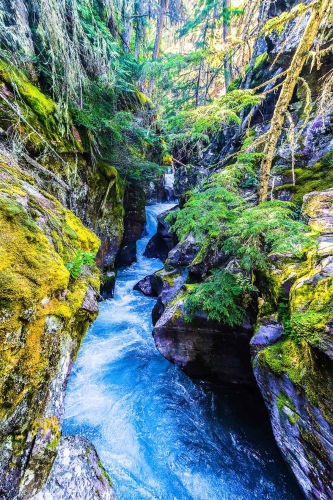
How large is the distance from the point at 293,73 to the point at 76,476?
7.41 meters

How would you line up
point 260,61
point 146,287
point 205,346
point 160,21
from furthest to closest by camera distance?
point 160,21, point 146,287, point 260,61, point 205,346

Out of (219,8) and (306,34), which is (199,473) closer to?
(306,34)

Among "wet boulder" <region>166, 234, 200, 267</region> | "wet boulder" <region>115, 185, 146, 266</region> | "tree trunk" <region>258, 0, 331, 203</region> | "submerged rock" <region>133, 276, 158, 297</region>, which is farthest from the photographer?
"wet boulder" <region>115, 185, 146, 266</region>

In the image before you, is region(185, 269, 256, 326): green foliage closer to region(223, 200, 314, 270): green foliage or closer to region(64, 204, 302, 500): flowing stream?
region(223, 200, 314, 270): green foliage

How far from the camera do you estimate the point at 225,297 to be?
4.00 metres

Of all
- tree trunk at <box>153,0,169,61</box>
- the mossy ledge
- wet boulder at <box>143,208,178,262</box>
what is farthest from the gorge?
tree trunk at <box>153,0,169,61</box>

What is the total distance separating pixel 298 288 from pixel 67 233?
10.4ft

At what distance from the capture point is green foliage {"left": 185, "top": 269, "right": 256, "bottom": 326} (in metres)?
3.91

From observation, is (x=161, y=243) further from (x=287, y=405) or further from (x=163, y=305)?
(x=287, y=405)

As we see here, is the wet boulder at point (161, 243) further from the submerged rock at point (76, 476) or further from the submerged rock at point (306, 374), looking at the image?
the submerged rock at point (76, 476)

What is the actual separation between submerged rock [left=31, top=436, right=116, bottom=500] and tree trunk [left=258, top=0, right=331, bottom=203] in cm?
558

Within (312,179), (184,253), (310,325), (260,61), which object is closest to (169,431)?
(310,325)

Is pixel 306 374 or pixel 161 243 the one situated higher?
pixel 161 243

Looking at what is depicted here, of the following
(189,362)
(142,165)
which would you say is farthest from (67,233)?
(142,165)
